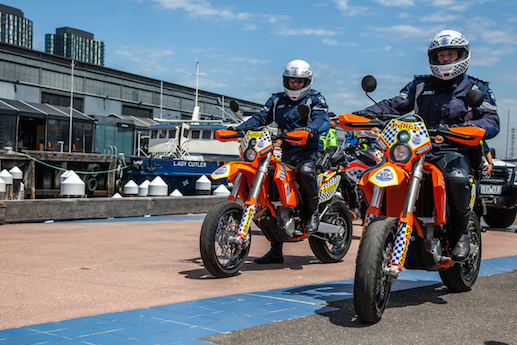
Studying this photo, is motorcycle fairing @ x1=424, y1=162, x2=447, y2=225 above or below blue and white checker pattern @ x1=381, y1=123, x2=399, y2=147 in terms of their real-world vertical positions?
below

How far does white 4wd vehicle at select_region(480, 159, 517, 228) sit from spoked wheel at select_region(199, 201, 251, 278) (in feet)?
24.2

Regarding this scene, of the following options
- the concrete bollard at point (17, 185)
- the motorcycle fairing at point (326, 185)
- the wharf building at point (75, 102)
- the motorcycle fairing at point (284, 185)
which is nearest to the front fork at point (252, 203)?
the motorcycle fairing at point (284, 185)

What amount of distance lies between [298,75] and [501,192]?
710 centimetres

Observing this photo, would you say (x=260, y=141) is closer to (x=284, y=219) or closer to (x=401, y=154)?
(x=284, y=219)

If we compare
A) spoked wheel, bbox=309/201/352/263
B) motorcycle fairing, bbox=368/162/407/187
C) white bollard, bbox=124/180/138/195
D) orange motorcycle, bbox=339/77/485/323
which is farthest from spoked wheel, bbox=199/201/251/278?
white bollard, bbox=124/180/138/195

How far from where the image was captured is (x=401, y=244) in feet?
12.3

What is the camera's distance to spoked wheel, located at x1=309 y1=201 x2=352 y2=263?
6.50 metres

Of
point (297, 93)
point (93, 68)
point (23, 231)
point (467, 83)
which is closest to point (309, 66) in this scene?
point (297, 93)

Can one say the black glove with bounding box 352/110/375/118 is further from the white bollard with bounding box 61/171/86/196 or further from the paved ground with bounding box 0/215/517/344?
the white bollard with bounding box 61/171/86/196

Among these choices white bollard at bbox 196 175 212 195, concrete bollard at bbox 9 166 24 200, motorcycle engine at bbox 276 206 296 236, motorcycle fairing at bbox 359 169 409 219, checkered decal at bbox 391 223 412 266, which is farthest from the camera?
concrete bollard at bbox 9 166 24 200

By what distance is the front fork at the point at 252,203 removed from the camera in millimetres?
5254

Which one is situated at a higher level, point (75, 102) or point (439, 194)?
point (75, 102)

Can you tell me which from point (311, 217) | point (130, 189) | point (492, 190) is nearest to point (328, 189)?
point (311, 217)

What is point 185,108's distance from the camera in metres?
57.7
